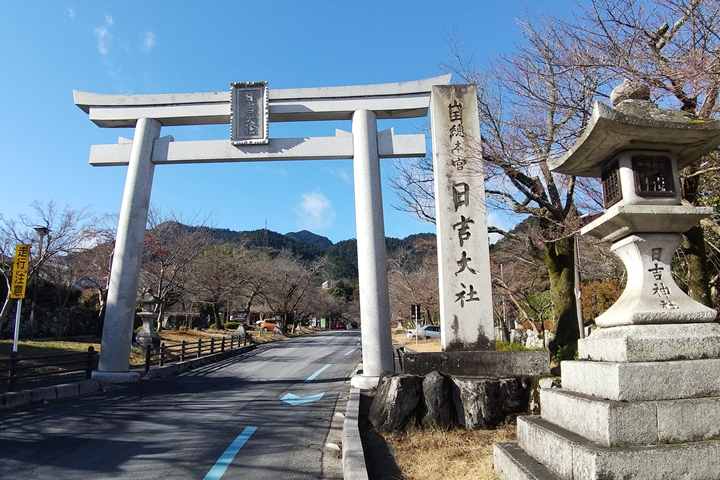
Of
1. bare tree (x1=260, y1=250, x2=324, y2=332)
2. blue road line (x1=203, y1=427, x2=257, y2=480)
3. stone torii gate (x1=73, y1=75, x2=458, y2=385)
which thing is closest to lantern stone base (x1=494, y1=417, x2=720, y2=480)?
blue road line (x1=203, y1=427, x2=257, y2=480)

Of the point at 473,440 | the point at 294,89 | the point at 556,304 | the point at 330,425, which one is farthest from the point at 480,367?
the point at 294,89

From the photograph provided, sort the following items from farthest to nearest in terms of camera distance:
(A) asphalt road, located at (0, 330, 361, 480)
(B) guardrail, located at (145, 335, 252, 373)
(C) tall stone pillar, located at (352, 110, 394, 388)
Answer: (B) guardrail, located at (145, 335, 252, 373)
(C) tall stone pillar, located at (352, 110, 394, 388)
(A) asphalt road, located at (0, 330, 361, 480)

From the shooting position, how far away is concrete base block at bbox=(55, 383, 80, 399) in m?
10.1

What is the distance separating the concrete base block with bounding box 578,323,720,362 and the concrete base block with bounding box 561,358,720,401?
0.35 ft

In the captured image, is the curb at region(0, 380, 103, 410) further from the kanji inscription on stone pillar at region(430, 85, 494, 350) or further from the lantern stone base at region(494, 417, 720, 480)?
the lantern stone base at region(494, 417, 720, 480)

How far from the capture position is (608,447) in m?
3.31

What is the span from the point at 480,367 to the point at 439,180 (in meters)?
3.58

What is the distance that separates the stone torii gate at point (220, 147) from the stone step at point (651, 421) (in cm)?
745

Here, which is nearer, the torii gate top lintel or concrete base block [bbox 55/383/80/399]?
concrete base block [bbox 55/383/80/399]

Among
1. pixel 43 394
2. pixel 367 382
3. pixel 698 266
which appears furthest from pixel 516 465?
Answer: pixel 43 394

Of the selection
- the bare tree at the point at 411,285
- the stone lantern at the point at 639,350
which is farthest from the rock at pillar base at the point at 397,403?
the bare tree at the point at 411,285

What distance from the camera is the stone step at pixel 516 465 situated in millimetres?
3652

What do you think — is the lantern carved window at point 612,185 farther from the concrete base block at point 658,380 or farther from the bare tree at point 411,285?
the bare tree at point 411,285

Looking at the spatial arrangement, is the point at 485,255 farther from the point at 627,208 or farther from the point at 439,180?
the point at 627,208
